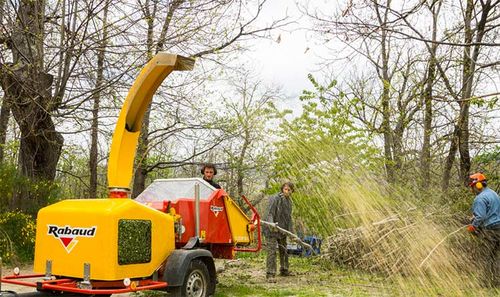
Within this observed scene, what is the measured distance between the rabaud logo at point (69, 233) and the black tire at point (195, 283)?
135cm

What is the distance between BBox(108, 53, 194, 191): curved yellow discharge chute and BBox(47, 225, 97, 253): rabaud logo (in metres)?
0.72

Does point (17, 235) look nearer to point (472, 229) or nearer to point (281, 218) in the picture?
point (281, 218)

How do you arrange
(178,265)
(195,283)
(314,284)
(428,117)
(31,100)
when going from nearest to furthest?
(178,265) < (195,283) < (314,284) < (31,100) < (428,117)

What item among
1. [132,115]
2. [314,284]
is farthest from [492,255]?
[132,115]

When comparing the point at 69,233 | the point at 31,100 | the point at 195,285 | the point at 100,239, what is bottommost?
the point at 195,285

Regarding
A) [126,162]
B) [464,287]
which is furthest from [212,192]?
[464,287]

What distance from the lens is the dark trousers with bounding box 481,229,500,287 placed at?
8.53 metres

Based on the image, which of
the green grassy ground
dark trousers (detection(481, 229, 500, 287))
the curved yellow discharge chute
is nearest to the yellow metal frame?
the green grassy ground

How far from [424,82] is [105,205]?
9.29m

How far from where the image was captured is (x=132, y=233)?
5953 millimetres

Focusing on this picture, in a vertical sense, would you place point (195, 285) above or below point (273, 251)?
below

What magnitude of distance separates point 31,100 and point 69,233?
5.55 metres

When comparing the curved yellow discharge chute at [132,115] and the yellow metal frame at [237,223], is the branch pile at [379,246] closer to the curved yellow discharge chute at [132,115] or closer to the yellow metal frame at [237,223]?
the yellow metal frame at [237,223]

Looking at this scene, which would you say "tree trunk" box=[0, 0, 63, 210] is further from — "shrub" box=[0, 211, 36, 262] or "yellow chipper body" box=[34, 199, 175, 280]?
"yellow chipper body" box=[34, 199, 175, 280]
